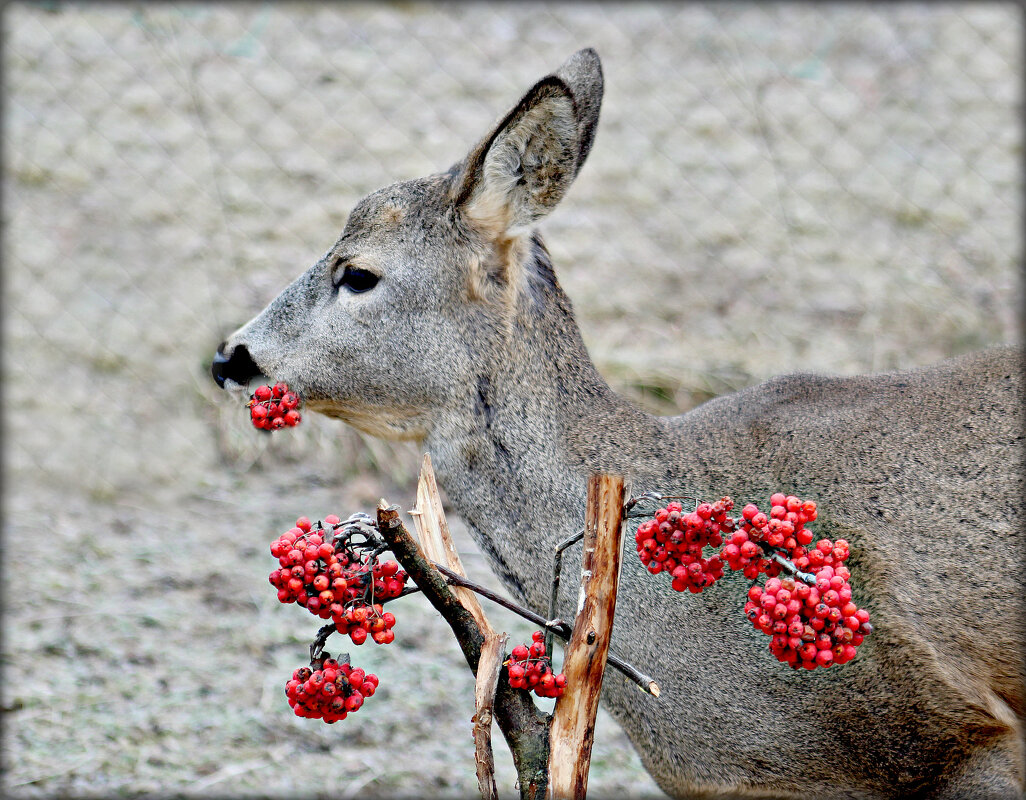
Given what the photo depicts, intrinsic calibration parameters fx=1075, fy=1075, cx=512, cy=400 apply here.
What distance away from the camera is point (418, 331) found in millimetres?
3184

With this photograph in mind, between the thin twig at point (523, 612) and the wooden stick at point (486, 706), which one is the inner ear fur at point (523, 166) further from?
the wooden stick at point (486, 706)

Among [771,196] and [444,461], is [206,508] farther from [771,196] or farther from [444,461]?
[771,196]

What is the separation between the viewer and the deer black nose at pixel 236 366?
328cm

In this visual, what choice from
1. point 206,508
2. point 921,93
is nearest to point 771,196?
point 921,93

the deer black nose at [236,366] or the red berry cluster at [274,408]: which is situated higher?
the deer black nose at [236,366]

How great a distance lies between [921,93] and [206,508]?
6.78 metres

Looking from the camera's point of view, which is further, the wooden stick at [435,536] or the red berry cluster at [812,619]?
the wooden stick at [435,536]

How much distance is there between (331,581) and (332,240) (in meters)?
5.84

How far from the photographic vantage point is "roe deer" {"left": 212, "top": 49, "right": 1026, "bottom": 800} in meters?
2.78

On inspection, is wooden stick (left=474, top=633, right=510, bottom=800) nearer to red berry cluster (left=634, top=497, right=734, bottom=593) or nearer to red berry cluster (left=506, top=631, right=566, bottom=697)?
red berry cluster (left=506, top=631, right=566, bottom=697)

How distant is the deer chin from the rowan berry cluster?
1268 mm

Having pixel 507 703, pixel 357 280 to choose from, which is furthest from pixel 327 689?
pixel 357 280

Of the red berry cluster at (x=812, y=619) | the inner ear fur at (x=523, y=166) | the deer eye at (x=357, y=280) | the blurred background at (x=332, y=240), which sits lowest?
the red berry cluster at (x=812, y=619)

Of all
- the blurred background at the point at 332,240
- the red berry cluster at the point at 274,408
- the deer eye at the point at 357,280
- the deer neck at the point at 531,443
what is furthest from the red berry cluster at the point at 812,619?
the blurred background at the point at 332,240
